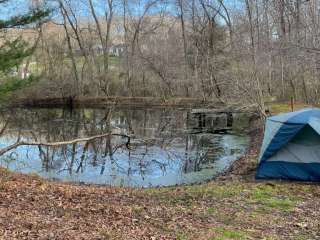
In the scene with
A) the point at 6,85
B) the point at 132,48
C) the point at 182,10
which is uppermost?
the point at 182,10

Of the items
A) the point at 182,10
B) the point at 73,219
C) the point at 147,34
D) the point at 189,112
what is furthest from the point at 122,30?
the point at 73,219

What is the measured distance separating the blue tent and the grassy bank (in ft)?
1.95

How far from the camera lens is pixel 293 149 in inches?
443

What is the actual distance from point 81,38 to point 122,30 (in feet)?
18.3

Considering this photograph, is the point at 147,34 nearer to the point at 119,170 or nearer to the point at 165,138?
the point at 165,138

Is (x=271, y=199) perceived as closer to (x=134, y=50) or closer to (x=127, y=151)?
(x=127, y=151)

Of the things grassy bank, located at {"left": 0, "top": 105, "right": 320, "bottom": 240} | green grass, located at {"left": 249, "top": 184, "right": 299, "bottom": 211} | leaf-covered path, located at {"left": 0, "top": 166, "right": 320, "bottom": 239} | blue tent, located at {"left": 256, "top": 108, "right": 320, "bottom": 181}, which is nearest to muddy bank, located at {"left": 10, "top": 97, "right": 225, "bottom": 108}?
blue tent, located at {"left": 256, "top": 108, "right": 320, "bottom": 181}

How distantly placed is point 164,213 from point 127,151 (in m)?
11.6

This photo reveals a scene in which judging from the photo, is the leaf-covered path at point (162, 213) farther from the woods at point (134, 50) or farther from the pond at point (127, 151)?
the woods at point (134, 50)

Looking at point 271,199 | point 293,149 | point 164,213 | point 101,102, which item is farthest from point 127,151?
point 101,102

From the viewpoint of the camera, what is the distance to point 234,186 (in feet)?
34.6

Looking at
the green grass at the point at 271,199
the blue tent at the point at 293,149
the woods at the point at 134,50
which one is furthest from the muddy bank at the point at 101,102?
the green grass at the point at 271,199

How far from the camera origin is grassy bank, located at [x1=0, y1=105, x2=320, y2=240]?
6.32 meters

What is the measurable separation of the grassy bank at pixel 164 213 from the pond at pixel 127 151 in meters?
4.15
